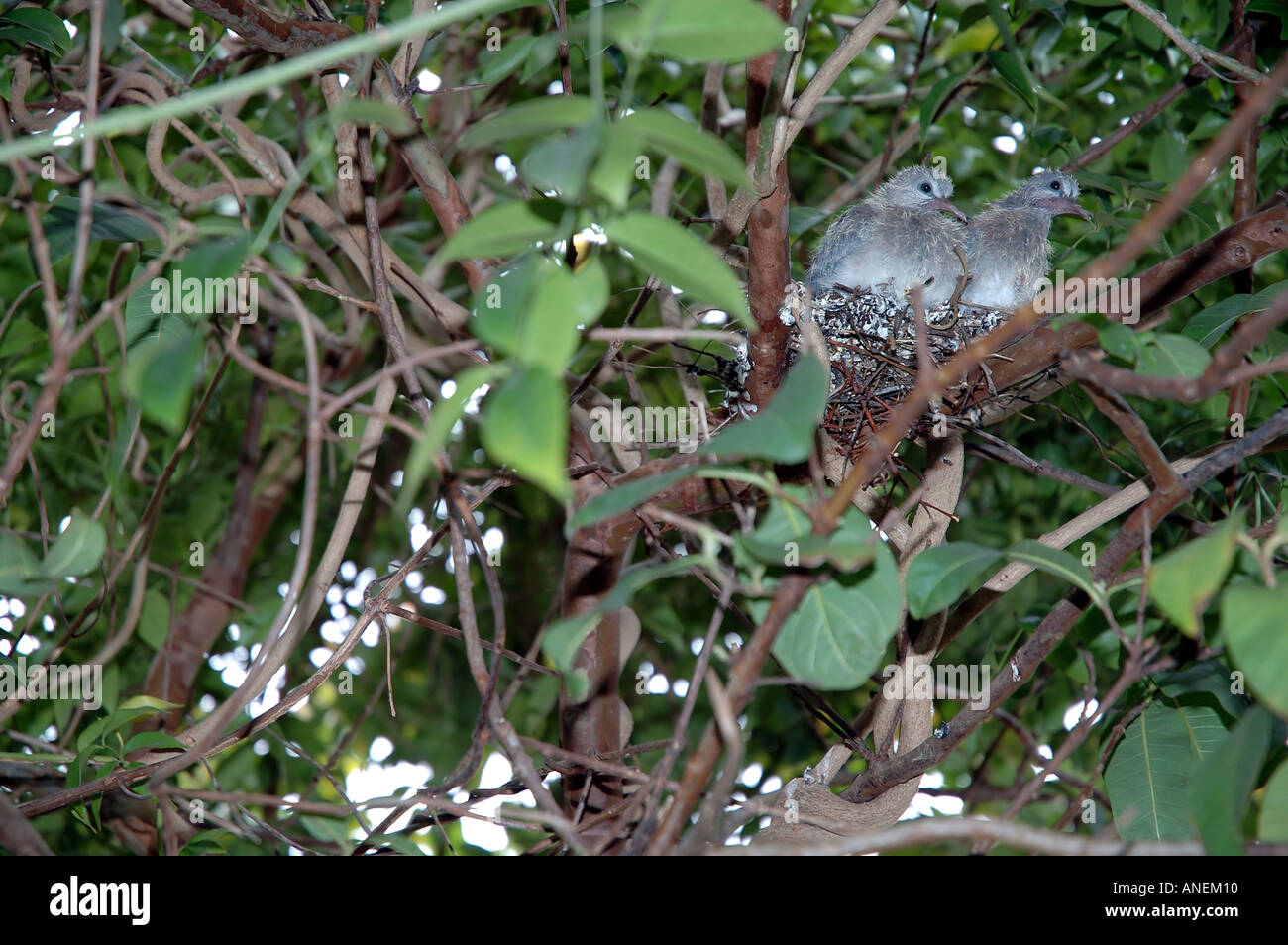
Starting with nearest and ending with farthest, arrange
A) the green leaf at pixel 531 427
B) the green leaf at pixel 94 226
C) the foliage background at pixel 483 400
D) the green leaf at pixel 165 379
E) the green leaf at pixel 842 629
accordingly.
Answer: the green leaf at pixel 531 427, the green leaf at pixel 165 379, the green leaf at pixel 842 629, the green leaf at pixel 94 226, the foliage background at pixel 483 400

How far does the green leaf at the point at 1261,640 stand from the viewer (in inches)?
38.1

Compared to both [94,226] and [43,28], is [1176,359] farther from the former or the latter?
[43,28]

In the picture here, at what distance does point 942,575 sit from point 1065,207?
82.0 inches

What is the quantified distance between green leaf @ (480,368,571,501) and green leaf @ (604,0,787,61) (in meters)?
0.33

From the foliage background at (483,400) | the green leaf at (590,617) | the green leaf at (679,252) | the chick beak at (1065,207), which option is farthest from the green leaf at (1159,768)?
the chick beak at (1065,207)

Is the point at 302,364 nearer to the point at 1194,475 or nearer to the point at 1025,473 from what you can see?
the point at 1025,473

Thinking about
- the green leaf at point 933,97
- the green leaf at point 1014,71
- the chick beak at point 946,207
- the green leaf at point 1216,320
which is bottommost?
the green leaf at point 1216,320

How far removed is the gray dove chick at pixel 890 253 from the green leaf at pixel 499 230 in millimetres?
1806

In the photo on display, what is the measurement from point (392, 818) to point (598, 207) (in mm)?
1143

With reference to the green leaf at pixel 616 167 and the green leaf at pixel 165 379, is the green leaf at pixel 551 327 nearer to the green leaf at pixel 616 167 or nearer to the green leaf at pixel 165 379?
the green leaf at pixel 616 167

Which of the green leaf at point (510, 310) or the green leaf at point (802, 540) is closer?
the green leaf at point (510, 310)

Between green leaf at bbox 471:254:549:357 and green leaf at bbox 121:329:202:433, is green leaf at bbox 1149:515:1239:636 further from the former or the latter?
green leaf at bbox 121:329:202:433

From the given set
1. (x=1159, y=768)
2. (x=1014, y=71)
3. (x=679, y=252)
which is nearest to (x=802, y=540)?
(x=679, y=252)

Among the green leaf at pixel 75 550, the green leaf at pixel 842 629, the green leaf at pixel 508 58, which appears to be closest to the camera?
the green leaf at pixel 842 629
